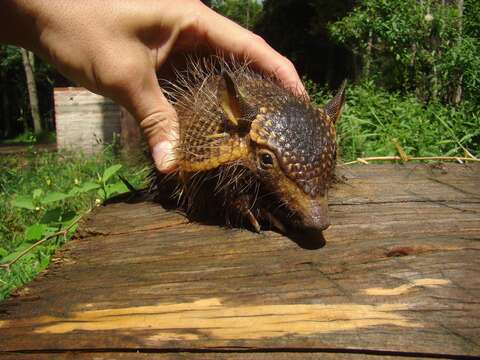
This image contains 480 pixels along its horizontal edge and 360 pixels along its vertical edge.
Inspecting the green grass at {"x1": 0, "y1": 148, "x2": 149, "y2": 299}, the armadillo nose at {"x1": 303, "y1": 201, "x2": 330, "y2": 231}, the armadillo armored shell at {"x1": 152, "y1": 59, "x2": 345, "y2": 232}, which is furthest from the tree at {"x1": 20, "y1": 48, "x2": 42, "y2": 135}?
the armadillo nose at {"x1": 303, "y1": 201, "x2": 330, "y2": 231}

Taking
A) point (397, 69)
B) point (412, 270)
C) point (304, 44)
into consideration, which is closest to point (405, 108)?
point (397, 69)

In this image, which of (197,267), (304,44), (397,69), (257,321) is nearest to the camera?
(257,321)

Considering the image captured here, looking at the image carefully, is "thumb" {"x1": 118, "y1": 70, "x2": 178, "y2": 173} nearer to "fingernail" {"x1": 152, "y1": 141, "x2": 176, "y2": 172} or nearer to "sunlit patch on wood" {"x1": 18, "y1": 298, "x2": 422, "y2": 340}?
"fingernail" {"x1": 152, "y1": 141, "x2": 176, "y2": 172}

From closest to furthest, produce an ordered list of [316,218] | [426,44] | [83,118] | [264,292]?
1. [264,292]
2. [316,218]
3. [426,44]
4. [83,118]

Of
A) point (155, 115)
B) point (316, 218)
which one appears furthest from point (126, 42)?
point (316, 218)

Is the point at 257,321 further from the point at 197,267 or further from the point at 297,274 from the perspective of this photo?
the point at 197,267

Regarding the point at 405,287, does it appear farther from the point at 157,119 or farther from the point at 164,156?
the point at 157,119
